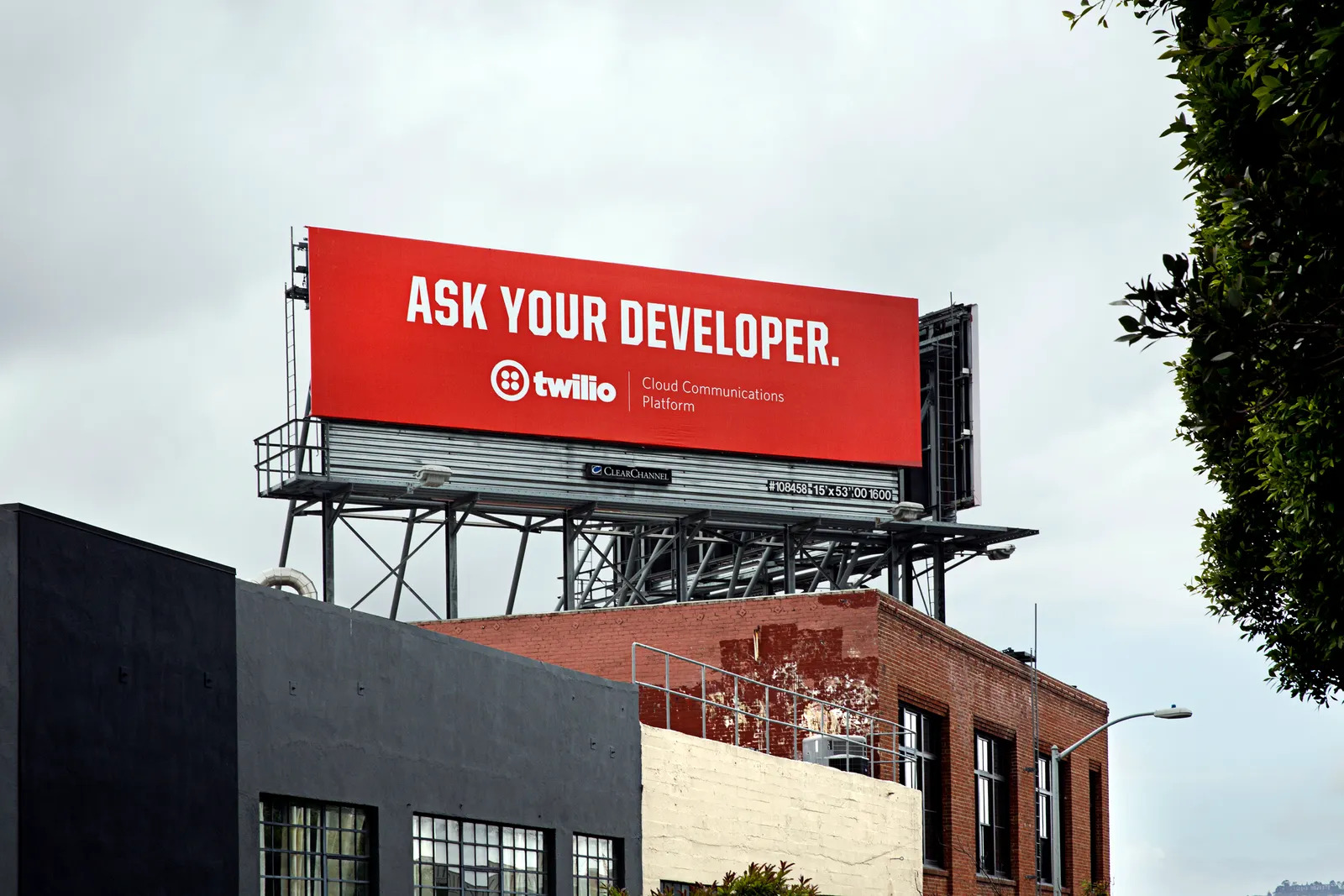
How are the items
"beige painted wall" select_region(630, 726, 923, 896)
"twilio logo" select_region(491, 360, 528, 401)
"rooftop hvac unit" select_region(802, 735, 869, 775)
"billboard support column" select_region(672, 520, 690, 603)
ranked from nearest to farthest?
"beige painted wall" select_region(630, 726, 923, 896) < "rooftop hvac unit" select_region(802, 735, 869, 775) < "twilio logo" select_region(491, 360, 528, 401) < "billboard support column" select_region(672, 520, 690, 603)

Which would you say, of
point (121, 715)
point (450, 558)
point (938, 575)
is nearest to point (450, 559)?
point (450, 558)

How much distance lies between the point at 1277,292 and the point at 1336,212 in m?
0.73

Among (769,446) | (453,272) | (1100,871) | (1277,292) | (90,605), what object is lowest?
(1100,871)

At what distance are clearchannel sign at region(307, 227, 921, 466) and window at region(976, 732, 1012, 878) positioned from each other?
8194 millimetres

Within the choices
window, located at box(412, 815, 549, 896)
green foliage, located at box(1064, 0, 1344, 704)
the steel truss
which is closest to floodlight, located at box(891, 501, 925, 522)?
the steel truss

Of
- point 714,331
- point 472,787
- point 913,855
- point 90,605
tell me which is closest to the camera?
point 90,605

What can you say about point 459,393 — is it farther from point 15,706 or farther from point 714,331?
point 15,706

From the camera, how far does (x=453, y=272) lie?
3938cm

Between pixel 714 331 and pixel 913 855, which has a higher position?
pixel 714 331

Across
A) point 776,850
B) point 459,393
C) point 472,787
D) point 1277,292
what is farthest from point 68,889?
point 459,393

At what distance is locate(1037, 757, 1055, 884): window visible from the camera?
134ft

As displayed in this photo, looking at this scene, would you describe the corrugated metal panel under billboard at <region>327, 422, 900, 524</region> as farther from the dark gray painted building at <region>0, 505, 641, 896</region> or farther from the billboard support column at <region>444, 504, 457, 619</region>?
the dark gray painted building at <region>0, 505, 641, 896</region>

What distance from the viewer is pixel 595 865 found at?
22094 mm

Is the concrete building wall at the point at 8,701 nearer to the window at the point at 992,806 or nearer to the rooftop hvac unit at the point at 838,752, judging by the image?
the rooftop hvac unit at the point at 838,752
